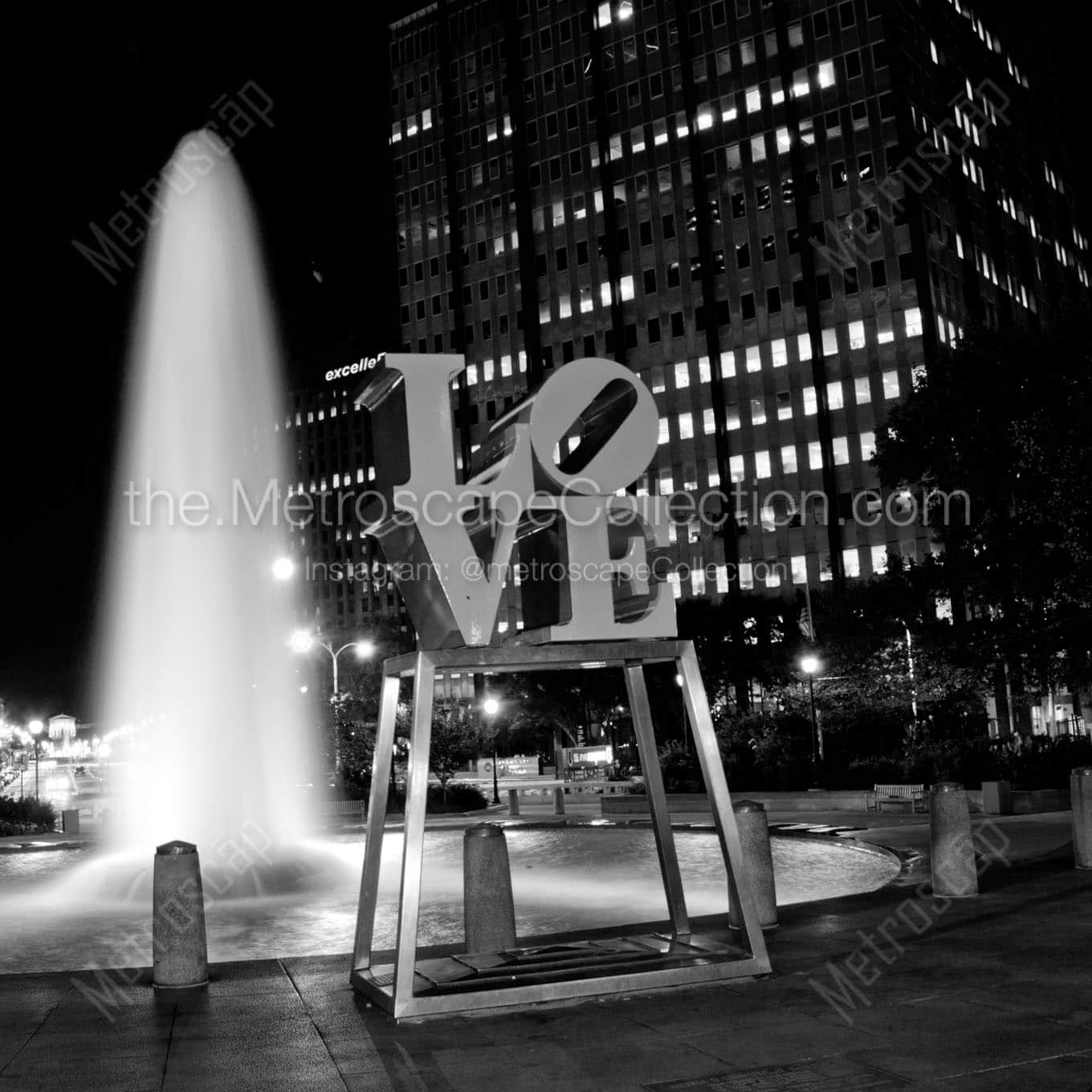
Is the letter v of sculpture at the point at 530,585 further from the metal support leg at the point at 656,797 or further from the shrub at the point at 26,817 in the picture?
the shrub at the point at 26,817

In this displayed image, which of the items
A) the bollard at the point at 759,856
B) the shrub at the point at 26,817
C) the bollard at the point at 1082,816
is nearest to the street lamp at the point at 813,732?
the bollard at the point at 1082,816

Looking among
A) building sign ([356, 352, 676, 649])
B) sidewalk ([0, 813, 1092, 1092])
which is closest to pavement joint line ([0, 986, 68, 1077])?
sidewalk ([0, 813, 1092, 1092])

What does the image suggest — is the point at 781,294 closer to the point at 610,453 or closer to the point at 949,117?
the point at 949,117

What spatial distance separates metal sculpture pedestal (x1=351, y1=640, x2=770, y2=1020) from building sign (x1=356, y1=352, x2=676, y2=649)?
35 centimetres

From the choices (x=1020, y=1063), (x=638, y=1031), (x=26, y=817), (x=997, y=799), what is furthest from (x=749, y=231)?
(x=1020, y=1063)

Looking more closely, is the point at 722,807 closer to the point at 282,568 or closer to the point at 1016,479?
the point at 282,568

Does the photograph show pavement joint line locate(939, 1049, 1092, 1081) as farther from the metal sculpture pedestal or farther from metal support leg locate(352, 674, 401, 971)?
metal support leg locate(352, 674, 401, 971)

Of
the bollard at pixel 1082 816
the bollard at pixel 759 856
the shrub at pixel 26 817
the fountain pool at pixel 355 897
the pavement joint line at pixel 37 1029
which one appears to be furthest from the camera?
the shrub at pixel 26 817

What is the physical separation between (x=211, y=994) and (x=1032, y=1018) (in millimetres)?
6321

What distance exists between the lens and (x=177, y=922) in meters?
10.4

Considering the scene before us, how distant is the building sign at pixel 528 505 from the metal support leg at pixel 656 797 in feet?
3.21

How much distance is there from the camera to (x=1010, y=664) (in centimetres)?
4006

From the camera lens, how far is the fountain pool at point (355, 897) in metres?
14.6

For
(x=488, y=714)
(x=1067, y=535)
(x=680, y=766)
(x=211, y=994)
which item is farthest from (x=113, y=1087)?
(x=488, y=714)
